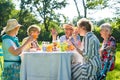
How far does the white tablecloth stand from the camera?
6.02 metres

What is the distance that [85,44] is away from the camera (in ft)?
19.9

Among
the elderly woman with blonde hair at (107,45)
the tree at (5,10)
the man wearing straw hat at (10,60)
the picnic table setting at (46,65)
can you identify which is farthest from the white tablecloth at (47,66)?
the tree at (5,10)

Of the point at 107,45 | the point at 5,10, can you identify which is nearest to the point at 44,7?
the point at 5,10

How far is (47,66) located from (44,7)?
47914mm

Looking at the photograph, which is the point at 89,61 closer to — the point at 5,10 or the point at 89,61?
the point at 89,61

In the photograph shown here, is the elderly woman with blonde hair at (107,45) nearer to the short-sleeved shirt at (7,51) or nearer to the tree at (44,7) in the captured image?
the short-sleeved shirt at (7,51)

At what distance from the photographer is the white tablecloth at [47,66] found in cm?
602

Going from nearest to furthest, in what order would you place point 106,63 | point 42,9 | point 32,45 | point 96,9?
point 106,63, point 32,45, point 96,9, point 42,9

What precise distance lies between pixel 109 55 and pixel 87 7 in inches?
1302

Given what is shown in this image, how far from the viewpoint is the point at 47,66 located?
604 centimetres

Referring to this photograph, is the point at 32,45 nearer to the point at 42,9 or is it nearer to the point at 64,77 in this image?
the point at 64,77

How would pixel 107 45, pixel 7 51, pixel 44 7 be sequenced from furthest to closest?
1. pixel 44 7
2. pixel 107 45
3. pixel 7 51

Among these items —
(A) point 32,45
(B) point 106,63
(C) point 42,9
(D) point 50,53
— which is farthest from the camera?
(C) point 42,9

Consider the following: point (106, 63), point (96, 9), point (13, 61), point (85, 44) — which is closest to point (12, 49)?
point (13, 61)
